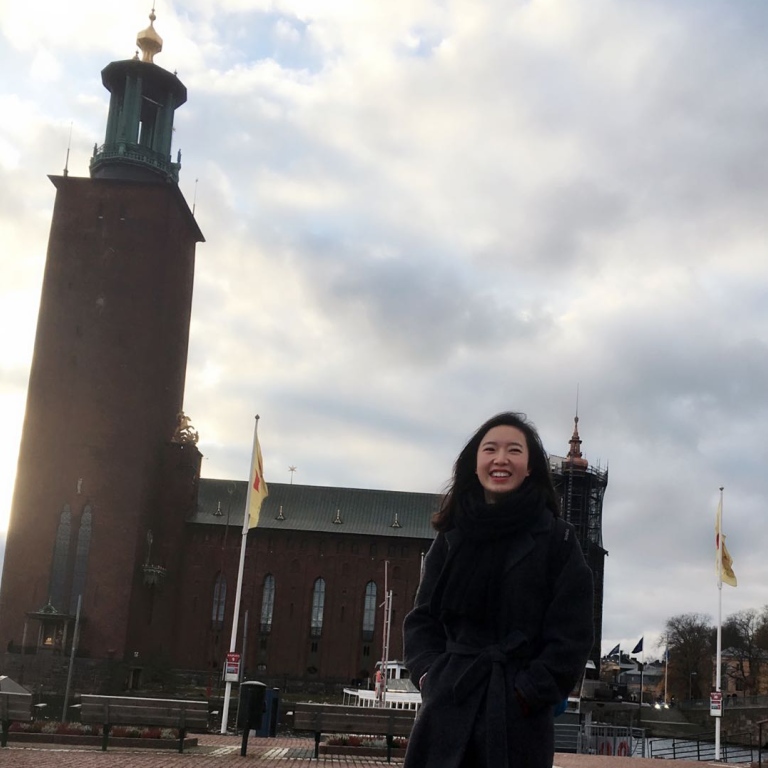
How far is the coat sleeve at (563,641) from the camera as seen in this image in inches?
168

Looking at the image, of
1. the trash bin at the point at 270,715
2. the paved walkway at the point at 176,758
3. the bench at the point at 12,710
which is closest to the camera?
the paved walkway at the point at 176,758

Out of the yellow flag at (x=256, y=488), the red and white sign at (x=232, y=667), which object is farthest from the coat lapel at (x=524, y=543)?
the yellow flag at (x=256, y=488)

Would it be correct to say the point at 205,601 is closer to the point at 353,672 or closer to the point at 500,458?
the point at 353,672

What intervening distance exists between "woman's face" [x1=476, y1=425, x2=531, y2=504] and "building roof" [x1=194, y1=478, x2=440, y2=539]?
69165 millimetres

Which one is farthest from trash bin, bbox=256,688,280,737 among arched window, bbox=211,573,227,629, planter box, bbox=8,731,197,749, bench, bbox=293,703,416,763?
arched window, bbox=211,573,227,629

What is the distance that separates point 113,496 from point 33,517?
4554mm

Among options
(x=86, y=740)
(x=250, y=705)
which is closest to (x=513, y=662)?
(x=250, y=705)

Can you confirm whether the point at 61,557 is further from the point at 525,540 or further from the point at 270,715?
the point at 525,540

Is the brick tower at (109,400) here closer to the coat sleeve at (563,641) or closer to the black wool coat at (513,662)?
the black wool coat at (513,662)

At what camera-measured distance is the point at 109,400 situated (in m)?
62.7

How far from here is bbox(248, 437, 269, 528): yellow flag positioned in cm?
2808

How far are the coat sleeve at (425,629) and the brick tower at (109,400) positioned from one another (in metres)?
57.4

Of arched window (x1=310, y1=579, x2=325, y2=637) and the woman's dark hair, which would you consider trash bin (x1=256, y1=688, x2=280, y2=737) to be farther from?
arched window (x1=310, y1=579, x2=325, y2=637)

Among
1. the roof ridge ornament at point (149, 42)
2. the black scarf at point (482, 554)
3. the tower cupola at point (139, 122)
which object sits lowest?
the black scarf at point (482, 554)
